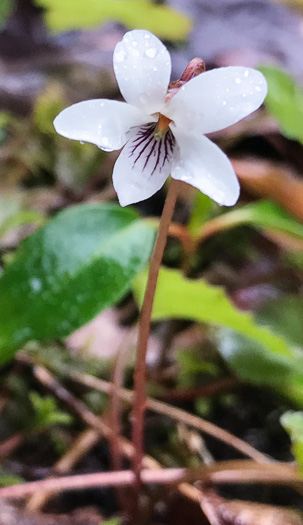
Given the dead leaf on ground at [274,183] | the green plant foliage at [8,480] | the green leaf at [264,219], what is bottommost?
the green plant foliage at [8,480]

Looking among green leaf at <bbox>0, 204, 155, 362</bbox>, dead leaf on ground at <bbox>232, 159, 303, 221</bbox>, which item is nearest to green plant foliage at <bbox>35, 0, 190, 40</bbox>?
dead leaf on ground at <bbox>232, 159, 303, 221</bbox>

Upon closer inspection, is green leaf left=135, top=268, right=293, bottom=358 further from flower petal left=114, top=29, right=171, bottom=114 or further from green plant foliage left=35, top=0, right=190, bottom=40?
green plant foliage left=35, top=0, right=190, bottom=40

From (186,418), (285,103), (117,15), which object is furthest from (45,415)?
(117,15)

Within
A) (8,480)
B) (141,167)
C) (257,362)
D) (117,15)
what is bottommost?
(8,480)

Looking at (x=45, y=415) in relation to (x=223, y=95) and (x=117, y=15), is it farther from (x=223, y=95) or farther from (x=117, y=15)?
(x=117, y=15)

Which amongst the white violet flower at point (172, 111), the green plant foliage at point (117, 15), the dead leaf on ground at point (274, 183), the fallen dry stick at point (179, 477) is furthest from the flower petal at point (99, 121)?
the green plant foliage at point (117, 15)

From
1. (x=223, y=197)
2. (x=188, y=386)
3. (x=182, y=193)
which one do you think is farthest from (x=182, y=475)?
(x=182, y=193)

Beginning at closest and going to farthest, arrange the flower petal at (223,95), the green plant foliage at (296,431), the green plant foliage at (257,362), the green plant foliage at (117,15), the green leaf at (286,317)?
the flower petal at (223,95) < the green plant foliage at (296,431) < the green plant foliage at (257,362) < the green leaf at (286,317) < the green plant foliage at (117,15)

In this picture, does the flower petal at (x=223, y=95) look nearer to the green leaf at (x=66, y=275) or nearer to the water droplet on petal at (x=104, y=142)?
the water droplet on petal at (x=104, y=142)
